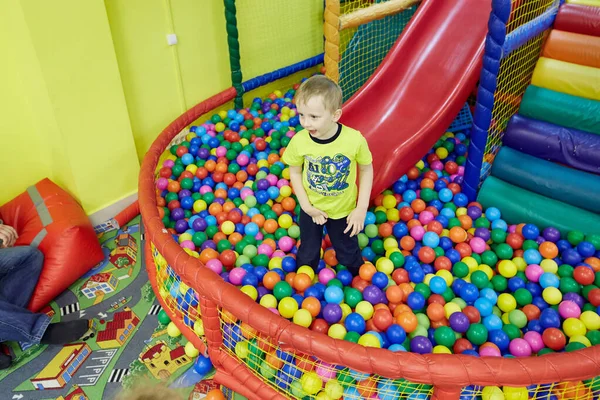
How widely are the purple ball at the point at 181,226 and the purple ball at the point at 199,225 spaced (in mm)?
84

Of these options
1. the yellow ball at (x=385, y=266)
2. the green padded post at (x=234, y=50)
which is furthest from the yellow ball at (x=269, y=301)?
the green padded post at (x=234, y=50)

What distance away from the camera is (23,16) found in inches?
96.0

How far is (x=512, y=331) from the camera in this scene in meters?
2.28

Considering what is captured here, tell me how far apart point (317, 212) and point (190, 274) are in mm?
625

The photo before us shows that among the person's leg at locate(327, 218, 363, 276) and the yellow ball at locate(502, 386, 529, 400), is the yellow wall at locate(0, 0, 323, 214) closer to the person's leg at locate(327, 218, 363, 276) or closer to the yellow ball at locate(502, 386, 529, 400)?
the person's leg at locate(327, 218, 363, 276)

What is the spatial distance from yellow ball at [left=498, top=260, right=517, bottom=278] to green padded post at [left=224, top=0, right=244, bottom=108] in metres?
2.35

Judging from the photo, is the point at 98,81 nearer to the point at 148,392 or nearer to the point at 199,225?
the point at 199,225

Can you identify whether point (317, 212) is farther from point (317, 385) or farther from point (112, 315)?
point (112, 315)

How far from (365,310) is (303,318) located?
32 centimetres

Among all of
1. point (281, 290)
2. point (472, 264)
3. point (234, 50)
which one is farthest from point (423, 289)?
point (234, 50)

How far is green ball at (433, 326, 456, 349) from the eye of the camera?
7.23 feet

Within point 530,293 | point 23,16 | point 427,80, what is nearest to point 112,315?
point 23,16

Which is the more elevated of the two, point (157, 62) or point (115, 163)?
point (157, 62)

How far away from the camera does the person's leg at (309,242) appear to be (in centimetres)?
240
